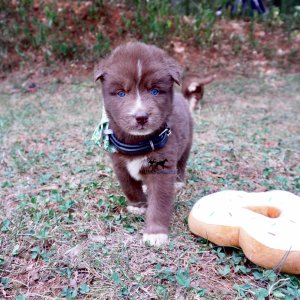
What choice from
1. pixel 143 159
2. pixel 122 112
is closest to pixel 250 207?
pixel 143 159

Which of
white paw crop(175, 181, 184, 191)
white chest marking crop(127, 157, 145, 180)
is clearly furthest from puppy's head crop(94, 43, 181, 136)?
white paw crop(175, 181, 184, 191)

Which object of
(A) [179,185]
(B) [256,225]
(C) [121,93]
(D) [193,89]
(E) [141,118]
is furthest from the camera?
(D) [193,89]

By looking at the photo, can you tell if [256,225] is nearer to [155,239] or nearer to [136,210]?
[155,239]

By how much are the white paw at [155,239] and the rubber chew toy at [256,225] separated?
0.71ft

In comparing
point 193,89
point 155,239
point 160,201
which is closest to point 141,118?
point 160,201

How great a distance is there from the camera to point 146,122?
2.76 meters

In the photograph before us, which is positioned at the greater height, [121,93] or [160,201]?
[121,93]

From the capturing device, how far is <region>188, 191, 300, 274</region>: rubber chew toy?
8.07ft

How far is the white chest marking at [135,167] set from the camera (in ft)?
10.0

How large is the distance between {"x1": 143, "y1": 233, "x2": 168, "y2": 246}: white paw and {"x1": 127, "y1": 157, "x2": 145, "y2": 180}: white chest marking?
47 centimetres

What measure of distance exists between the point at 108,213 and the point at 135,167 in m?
0.50

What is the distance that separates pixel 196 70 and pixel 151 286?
7.82m

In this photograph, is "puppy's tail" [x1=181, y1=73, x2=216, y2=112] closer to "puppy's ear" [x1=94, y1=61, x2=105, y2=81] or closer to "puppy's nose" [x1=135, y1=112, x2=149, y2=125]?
"puppy's ear" [x1=94, y1=61, x2=105, y2=81]

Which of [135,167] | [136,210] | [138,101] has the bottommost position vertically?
[136,210]
